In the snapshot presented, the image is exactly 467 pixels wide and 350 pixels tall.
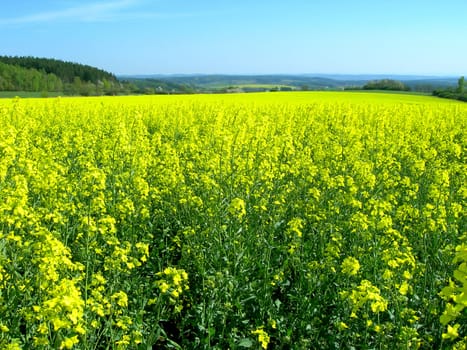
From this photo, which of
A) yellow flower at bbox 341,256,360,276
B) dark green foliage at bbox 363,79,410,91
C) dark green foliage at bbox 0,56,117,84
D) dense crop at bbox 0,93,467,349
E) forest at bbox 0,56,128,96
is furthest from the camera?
dark green foliage at bbox 0,56,117,84

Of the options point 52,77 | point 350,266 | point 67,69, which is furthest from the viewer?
point 67,69

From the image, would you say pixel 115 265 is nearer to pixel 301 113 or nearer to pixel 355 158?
pixel 355 158

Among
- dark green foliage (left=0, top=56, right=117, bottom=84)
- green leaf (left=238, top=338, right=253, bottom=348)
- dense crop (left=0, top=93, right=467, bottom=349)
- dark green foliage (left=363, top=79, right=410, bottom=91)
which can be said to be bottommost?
green leaf (left=238, top=338, right=253, bottom=348)

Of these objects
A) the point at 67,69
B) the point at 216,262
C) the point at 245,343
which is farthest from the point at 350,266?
the point at 67,69

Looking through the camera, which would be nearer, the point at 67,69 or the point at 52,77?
the point at 52,77

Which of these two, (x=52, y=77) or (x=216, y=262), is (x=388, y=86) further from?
(x=216, y=262)

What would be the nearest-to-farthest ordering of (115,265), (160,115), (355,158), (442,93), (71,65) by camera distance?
(115,265)
(355,158)
(160,115)
(442,93)
(71,65)

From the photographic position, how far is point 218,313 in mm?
3834

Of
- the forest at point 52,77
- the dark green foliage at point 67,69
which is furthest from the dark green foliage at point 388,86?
the dark green foliage at point 67,69

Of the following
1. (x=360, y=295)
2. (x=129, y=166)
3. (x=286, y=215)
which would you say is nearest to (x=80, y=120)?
(x=129, y=166)

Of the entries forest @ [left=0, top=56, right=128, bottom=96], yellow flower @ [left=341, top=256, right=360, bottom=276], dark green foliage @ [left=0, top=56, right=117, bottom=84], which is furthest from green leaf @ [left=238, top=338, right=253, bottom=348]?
dark green foliage @ [left=0, top=56, right=117, bottom=84]

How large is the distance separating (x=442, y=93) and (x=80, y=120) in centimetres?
3449

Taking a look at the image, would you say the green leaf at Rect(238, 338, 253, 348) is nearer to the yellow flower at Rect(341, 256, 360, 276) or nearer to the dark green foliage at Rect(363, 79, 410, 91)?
the yellow flower at Rect(341, 256, 360, 276)

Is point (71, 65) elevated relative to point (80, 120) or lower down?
elevated
